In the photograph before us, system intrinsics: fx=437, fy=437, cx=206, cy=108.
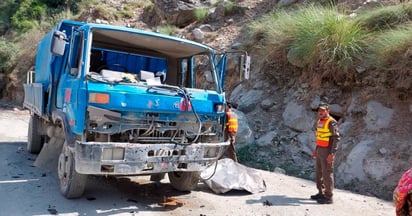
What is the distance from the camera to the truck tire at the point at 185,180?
596 centimetres

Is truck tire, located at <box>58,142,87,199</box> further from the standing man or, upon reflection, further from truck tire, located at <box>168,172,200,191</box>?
the standing man

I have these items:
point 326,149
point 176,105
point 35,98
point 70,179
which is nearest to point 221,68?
point 176,105

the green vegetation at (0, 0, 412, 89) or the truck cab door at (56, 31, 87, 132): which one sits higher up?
the green vegetation at (0, 0, 412, 89)

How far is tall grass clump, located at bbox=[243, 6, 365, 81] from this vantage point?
8742mm

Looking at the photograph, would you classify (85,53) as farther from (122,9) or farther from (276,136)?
(122,9)

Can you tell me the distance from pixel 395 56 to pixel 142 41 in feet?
15.6

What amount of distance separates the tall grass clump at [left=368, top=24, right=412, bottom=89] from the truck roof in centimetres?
382

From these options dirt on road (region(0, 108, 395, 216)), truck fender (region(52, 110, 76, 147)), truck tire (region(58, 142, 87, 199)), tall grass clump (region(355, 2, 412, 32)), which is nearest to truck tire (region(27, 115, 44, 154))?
dirt on road (region(0, 108, 395, 216))

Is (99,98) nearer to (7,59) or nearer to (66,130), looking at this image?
(66,130)

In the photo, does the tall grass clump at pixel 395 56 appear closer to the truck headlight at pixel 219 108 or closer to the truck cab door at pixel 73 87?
the truck headlight at pixel 219 108

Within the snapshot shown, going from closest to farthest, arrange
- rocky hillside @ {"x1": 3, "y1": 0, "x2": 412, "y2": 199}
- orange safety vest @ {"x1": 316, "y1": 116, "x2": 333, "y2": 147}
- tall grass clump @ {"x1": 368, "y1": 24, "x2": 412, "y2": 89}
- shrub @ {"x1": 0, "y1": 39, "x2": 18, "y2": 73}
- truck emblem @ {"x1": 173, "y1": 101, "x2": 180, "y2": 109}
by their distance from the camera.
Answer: truck emblem @ {"x1": 173, "y1": 101, "x2": 180, "y2": 109}
orange safety vest @ {"x1": 316, "y1": 116, "x2": 333, "y2": 147}
rocky hillside @ {"x1": 3, "y1": 0, "x2": 412, "y2": 199}
tall grass clump @ {"x1": 368, "y1": 24, "x2": 412, "y2": 89}
shrub @ {"x1": 0, "y1": 39, "x2": 18, "y2": 73}

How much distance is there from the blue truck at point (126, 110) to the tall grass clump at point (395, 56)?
3.56 metres

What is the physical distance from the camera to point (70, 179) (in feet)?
17.2

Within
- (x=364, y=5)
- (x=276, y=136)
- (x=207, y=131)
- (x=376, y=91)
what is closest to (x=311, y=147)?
(x=276, y=136)
